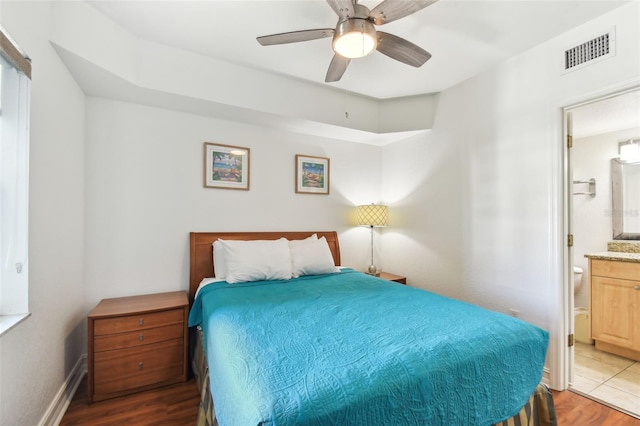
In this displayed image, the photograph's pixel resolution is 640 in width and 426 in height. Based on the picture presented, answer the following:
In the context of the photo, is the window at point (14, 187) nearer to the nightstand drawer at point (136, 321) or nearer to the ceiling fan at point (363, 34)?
the nightstand drawer at point (136, 321)

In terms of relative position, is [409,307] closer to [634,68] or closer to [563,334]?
[563,334]

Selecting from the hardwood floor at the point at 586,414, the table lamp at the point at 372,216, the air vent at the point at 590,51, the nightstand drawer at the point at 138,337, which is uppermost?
the air vent at the point at 590,51

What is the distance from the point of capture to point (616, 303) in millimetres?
2699

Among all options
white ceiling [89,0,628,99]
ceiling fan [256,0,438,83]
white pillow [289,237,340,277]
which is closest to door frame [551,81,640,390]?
white ceiling [89,0,628,99]

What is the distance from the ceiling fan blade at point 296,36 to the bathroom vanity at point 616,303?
329cm

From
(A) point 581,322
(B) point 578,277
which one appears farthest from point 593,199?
(A) point 581,322

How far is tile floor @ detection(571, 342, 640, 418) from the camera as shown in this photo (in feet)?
6.61

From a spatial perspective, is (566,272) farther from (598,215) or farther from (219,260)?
(219,260)

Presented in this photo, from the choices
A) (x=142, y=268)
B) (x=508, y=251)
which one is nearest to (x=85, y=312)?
(x=142, y=268)

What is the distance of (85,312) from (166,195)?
114 cm

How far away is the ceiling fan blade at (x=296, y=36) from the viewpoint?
5.45 ft

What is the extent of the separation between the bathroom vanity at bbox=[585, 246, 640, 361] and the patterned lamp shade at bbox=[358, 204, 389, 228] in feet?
6.84

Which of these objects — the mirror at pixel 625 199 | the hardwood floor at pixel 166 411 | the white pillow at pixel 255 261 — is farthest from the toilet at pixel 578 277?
the white pillow at pixel 255 261

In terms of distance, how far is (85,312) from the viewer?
237 centimetres
